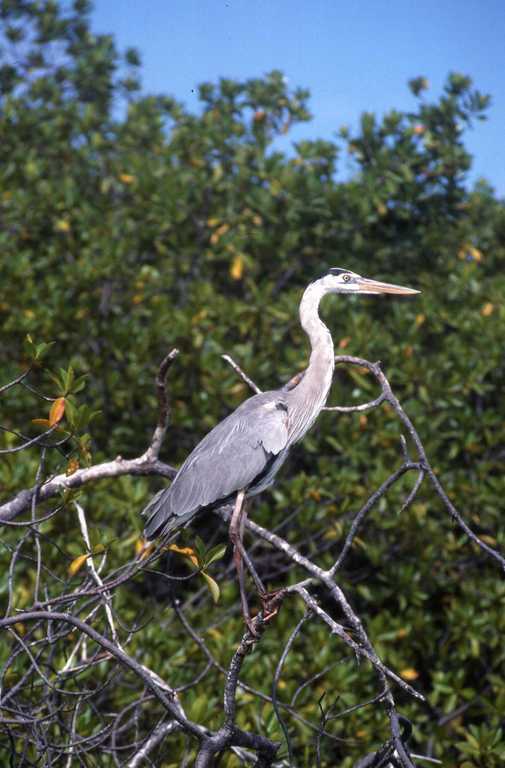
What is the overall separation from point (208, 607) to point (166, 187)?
2872 millimetres

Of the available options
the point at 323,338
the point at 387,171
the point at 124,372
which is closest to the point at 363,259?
the point at 387,171

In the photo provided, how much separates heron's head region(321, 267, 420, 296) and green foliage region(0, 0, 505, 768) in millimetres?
841

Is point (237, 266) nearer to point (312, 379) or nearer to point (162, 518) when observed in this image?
point (312, 379)

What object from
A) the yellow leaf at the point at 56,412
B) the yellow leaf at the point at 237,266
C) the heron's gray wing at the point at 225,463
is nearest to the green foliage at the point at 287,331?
the yellow leaf at the point at 237,266

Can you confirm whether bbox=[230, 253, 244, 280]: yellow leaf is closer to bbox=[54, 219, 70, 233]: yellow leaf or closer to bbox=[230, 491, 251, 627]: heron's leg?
bbox=[54, 219, 70, 233]: yellow leaf

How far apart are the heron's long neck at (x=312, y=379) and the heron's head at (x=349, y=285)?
0.44 feet

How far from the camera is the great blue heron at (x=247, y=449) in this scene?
11.2 feet

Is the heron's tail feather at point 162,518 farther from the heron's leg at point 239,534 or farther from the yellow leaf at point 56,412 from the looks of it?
the yellow leaf at point 56,412

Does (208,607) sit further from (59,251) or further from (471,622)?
(59,251)

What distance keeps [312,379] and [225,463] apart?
54cm

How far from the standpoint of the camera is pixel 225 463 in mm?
3535

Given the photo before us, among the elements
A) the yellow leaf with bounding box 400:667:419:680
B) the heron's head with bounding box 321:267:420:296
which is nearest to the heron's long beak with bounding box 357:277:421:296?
the heron's head with bounding box 321:267:420:296

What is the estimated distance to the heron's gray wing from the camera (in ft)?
11.1

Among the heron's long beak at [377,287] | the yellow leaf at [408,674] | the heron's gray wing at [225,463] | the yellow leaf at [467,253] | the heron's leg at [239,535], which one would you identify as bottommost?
the yellow leaf at [408,674]
